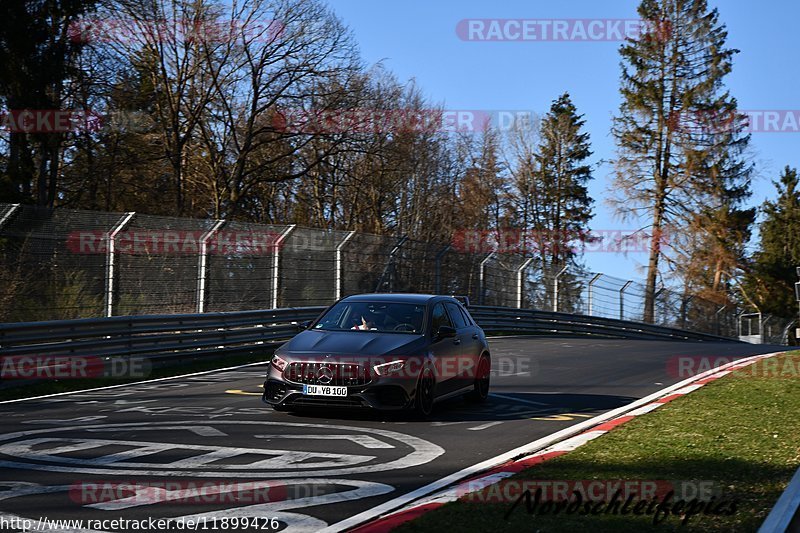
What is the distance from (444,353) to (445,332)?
10.0 inches

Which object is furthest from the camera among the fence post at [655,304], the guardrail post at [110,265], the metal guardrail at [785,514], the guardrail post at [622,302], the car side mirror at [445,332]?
the fence post at [655,304]

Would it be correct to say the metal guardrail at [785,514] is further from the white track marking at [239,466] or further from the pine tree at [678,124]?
the pine tree at [678,124]

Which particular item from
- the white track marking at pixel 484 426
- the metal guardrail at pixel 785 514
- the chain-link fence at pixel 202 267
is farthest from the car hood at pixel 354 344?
the chain-link fence at pixel 202 267

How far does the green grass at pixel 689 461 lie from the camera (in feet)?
19.8

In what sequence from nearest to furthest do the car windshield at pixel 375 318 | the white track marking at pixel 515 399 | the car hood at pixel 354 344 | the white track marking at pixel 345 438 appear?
the white track marking at pixel 345 438 → the car hood at pixel 354 344 → the car windshield at pixel 375 318 → the white track marking at pixel 515 399

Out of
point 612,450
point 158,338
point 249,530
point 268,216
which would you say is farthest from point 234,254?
point 268,216

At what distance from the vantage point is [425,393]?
11242 millimetres

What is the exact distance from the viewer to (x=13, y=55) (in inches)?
1079

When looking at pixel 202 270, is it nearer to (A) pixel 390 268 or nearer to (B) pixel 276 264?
(B) pixel 276 264

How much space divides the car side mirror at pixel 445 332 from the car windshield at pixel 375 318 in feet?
0.75

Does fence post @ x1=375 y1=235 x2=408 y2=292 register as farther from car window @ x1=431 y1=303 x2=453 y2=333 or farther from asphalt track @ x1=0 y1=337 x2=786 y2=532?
car window @ x1=431 y1=303 x2=453 y2=333

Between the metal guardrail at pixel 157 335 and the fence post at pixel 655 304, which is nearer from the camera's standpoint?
the metal guardrail at pixel 157 335

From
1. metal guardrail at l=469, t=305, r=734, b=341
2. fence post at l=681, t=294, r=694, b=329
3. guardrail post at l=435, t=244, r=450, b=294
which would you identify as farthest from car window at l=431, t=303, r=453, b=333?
fence post at l=681, t=294, r=694, b=329

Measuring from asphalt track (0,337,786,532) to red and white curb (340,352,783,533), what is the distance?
0.59ft
